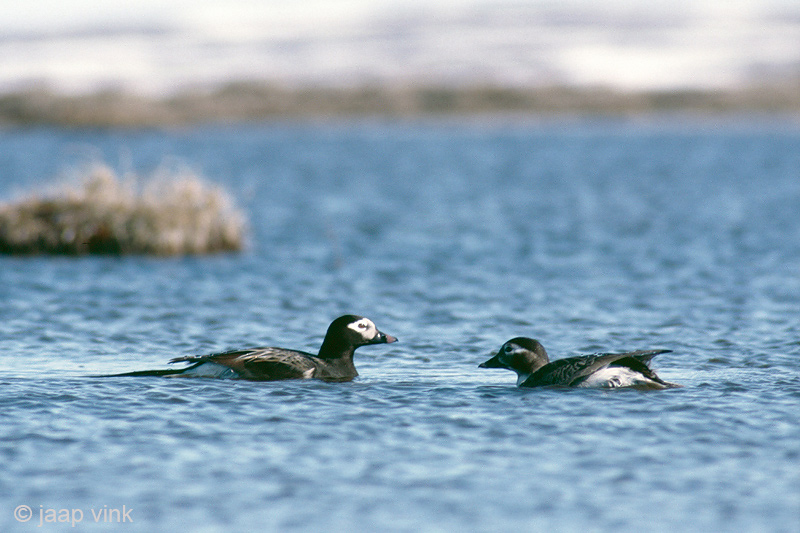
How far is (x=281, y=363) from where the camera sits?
40.7ft

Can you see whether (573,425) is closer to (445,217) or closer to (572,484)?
(572,484)

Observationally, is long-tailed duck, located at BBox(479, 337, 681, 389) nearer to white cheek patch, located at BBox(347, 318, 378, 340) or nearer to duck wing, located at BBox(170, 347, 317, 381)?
white cheek patch, located at BBox(347, 318, 378, 340)

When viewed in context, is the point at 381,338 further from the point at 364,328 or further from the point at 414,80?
the point at 414,80

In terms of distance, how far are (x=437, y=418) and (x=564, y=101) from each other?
117 metres

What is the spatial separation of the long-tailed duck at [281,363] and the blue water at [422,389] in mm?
175

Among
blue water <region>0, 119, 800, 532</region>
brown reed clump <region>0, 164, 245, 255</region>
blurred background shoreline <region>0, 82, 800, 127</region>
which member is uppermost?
blurred background shoreline <region>0, 82, 800, 127</region>

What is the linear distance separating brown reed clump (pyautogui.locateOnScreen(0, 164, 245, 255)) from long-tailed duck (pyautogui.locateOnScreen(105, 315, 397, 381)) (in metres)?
10.9

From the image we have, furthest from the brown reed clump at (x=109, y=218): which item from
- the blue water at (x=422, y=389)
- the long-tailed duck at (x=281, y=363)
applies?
the long-tailed duck at (x=281, y=363)

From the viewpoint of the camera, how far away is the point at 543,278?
21.4m

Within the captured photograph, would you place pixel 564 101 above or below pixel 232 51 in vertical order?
below

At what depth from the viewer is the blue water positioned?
8453mm

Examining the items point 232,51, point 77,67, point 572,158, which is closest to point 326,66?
point 232,51

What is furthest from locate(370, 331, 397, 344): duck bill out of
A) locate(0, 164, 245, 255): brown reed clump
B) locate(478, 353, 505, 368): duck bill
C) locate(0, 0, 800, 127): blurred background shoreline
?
locate(0, 0, 800, 127): blurred background shoreline

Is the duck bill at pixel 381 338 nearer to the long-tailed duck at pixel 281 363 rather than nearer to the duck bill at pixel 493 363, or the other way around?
the long-tailed duck at pixel 281 363
